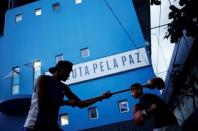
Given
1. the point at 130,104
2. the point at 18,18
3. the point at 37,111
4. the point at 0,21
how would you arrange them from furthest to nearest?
the point at 0,21 → the point at 18,18 → the point at 130,104 → the point at 37,111

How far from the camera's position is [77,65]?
49.7ft

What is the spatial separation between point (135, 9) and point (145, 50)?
3061 mm

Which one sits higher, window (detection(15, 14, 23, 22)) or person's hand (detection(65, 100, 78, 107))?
window (detection(15, 14, 23, 22))

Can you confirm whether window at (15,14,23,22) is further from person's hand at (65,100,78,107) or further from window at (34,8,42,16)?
person's hand at (65,100,78,107)

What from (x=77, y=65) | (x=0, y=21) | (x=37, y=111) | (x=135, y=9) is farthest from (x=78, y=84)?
(x=37, y=111)

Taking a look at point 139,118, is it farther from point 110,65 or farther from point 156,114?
point 110,65

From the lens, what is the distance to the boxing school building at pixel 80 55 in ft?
45.6

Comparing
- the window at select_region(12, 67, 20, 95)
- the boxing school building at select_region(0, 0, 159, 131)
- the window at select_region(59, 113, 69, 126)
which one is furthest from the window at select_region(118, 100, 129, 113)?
the window at select_region(12, 67, 20, 95)

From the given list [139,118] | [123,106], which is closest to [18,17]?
[123,106]

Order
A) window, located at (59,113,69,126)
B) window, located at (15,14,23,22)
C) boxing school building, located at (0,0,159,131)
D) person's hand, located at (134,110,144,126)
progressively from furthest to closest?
window, located at (15,14,23,22) < window, located at (59,113,69,126) < boxing school building, located at (0,0,159,131) < person's hand, located at (134,110,144,126)

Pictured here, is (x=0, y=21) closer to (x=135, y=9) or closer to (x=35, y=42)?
(x=35, y=42)

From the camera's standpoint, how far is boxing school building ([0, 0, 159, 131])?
1389 cm

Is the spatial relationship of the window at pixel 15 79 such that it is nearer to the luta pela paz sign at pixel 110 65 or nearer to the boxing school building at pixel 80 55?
the boxing school building at pixel 80 55

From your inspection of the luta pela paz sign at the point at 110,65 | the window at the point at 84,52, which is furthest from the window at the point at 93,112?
the window at the point at 84,52
